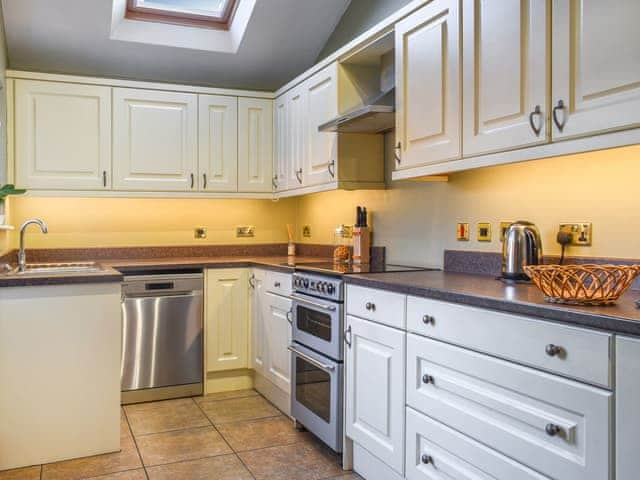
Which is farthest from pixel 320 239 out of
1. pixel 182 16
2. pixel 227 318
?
pixel 182 16

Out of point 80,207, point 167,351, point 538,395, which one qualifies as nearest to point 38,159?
point 80,207

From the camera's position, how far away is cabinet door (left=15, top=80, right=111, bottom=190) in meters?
3.67

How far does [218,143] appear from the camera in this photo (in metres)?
4.19

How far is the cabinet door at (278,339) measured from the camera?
10.7 feet

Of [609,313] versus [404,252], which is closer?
[609,313]

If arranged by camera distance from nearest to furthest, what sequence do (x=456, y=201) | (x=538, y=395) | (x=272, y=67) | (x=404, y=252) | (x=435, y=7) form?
(x=538, y=395) → (x=435, y=7) → (x=456, y=201) → (x=404, y=252) → (x=272, y=67)

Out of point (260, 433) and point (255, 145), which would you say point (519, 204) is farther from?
point (255, 145)

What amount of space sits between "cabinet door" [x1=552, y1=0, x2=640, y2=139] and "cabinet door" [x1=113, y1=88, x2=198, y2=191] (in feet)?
9.29

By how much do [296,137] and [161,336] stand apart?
1584 millimetres

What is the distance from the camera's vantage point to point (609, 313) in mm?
1390

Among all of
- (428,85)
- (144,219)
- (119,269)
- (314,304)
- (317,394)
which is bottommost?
(317,394)

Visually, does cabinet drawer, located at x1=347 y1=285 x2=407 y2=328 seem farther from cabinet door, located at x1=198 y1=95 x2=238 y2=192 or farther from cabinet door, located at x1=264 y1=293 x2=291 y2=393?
cabinet door, located at x1=198 y1=95 x2=238 y2=192

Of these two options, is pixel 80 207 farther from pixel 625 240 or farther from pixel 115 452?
pixel 625 240

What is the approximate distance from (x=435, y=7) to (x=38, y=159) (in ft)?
8.83
